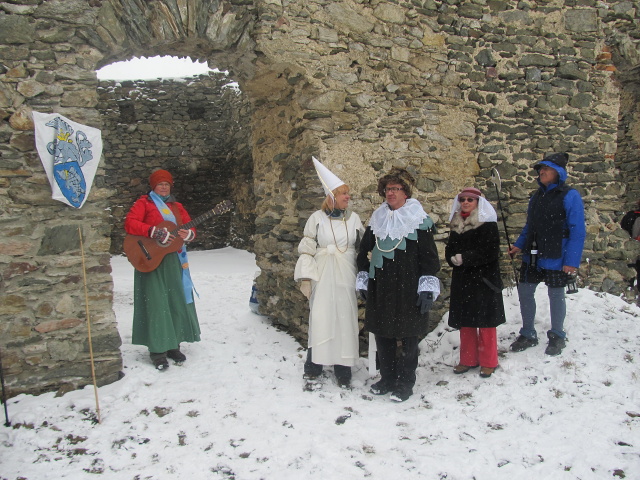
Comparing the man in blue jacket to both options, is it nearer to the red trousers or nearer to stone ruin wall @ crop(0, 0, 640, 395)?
the red trousers

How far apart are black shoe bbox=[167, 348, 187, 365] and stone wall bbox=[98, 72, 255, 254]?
255 inches

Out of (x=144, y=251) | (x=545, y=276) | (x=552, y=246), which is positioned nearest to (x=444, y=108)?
(x=552, y=246)

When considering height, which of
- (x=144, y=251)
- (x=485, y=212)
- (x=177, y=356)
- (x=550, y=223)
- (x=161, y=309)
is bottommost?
(x=177, y=356)

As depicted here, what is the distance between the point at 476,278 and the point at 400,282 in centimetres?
66

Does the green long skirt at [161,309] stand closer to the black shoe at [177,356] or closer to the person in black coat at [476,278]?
the black shoe at [177,356]

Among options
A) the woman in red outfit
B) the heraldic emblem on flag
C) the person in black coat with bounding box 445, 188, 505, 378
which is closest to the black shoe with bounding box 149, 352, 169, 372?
the woman in red outfit

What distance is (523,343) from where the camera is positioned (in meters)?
3.87

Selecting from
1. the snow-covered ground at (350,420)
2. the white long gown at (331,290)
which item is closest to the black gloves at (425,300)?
the white long gown at (331,290)

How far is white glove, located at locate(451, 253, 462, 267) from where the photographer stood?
360cm

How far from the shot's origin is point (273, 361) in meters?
4.18

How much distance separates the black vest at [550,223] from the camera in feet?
12.0

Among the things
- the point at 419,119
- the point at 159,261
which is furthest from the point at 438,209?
the point at 159,261

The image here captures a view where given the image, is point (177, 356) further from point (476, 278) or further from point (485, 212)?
point (485, 212)

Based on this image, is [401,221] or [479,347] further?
[479,347]
